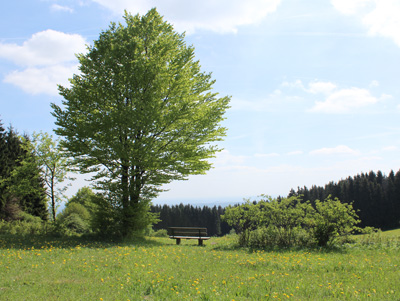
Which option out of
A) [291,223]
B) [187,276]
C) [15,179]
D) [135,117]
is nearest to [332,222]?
[291,223]

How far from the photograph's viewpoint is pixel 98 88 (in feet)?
43.8

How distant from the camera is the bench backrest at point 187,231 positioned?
51.2ft

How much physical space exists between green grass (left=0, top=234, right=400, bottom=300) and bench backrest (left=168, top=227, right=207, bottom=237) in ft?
20.0

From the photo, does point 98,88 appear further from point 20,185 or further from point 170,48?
point 20,185

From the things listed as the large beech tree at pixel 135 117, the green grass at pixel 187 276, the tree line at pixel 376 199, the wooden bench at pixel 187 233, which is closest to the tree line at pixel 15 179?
the large beech tree at pixel 135 117

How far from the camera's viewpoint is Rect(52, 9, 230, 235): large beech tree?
42.7 ft

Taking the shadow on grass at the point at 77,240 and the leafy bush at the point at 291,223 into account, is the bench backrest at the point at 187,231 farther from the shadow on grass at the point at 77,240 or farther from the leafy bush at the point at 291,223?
the leafy bush at the point at 291,223

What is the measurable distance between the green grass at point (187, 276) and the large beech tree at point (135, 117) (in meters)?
4.73

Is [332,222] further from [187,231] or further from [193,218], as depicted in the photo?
[193,218]

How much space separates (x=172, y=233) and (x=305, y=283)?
10965 mm

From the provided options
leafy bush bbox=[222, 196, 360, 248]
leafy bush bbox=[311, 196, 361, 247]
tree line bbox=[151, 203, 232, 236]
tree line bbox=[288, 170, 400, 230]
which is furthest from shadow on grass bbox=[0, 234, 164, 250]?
tree line bbox=[151, 203, 232, 236]

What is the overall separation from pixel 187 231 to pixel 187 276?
359 inches

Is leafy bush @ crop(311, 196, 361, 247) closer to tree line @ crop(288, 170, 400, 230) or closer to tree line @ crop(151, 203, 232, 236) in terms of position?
tree line @ crop(288, 170, 400, 230)

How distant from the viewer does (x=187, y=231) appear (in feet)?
52.0
